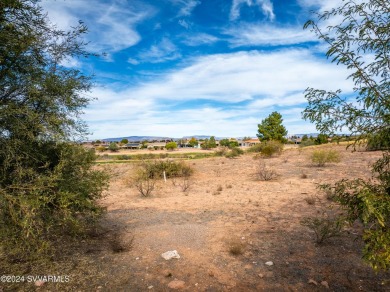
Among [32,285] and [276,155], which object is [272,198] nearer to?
[32,285]

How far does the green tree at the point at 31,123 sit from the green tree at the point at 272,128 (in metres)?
44.2

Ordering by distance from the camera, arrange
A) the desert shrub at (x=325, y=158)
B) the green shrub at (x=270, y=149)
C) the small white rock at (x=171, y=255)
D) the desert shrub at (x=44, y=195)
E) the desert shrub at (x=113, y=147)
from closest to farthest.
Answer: the desert shrub at (x=44, y=195) < the small white rock at (x=171, y=255) < the desert shrub at (x=325, y=158) < the green shrub at (x=270, y=149) < the desert shrub at (x=113, y=147)

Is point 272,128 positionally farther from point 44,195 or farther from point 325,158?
point 44,195

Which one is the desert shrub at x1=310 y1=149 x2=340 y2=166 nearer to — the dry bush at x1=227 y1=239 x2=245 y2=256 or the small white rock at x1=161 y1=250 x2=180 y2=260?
the dry bush at x1=227 y1=239 x2=245 y2=256

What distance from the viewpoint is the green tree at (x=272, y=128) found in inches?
1843

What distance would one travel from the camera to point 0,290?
196 inches

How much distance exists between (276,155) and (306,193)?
23.4 meters

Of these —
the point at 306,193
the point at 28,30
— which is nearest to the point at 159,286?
the point at 28,30

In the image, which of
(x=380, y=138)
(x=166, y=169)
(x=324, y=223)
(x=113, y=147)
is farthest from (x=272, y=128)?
(x=113, y=147)

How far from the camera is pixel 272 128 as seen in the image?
4741 cm

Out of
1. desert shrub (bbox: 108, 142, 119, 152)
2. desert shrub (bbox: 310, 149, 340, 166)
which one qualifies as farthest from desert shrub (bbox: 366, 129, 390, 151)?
desert shrub (bbox: 108, 142, 119, 152)

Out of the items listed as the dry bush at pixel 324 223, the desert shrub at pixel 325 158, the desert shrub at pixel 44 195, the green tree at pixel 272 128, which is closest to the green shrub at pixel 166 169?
the desert shrub at pixel 325 158

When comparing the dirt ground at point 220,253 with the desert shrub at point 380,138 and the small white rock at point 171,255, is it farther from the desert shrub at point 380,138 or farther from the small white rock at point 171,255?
the desert shrub at point 380,138

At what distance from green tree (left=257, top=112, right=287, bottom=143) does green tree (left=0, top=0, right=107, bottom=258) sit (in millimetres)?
44202
